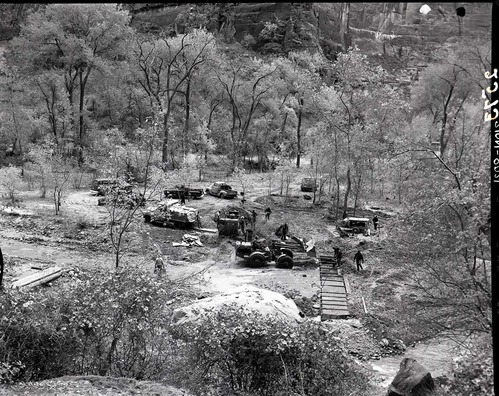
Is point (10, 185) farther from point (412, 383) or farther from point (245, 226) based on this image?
point (412, 383)

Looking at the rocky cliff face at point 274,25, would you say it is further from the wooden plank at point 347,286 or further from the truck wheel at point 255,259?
the wooden plank at point 347,286

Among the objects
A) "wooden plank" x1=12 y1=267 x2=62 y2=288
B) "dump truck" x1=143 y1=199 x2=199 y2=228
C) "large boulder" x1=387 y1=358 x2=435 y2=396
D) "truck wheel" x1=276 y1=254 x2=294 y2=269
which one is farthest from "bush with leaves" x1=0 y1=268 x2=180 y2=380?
"dump truck" x1=143 y1=199 x2=199 y2=228

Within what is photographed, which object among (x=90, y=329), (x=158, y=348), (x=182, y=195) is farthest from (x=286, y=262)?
(x=90, y=329)

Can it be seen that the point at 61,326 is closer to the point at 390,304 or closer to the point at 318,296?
the point at 318,296

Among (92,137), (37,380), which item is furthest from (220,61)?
(37,380)

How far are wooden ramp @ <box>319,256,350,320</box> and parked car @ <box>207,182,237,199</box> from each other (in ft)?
35.5

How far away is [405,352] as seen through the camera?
37.0 ft

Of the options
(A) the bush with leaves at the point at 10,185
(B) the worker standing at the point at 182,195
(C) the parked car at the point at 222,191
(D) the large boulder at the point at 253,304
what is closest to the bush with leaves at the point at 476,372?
(D) the large boulder at the point at 253,304

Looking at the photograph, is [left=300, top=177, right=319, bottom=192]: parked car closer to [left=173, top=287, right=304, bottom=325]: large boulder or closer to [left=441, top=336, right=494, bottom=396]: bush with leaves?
[left=173, top=287, right=304, bottom=325]: large boulder

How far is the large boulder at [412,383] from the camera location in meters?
7.83

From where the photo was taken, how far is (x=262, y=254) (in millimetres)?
17656

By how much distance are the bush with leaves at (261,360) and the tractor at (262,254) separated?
999 cm

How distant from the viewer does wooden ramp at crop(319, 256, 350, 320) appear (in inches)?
530

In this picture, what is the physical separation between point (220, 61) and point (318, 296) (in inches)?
1232
